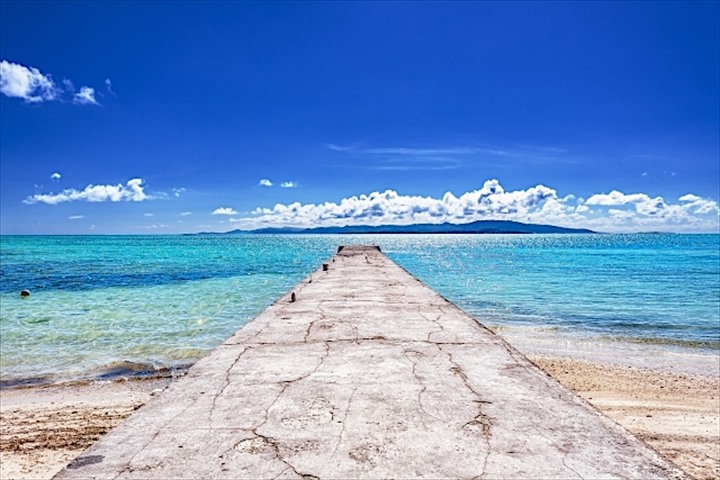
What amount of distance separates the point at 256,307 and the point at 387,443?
14360 mm

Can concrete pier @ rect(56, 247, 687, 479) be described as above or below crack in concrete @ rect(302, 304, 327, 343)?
above

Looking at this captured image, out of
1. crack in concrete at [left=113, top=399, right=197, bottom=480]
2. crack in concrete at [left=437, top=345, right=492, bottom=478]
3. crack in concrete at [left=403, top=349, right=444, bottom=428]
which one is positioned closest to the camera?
crack in concrete at [left=113, top=399, right=197, bottom=480]

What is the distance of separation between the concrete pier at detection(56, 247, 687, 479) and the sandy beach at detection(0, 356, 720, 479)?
144cm

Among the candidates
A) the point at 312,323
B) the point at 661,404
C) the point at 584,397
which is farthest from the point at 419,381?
the point at 661,404

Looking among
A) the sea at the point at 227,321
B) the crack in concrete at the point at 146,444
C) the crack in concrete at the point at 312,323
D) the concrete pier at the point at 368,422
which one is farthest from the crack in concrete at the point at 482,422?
the sea at the point at 227,321

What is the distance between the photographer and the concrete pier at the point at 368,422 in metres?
2.15

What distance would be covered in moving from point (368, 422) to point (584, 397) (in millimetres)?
5634

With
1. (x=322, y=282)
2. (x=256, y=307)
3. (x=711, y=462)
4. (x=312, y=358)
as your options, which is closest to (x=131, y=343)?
(x=322, y=282)

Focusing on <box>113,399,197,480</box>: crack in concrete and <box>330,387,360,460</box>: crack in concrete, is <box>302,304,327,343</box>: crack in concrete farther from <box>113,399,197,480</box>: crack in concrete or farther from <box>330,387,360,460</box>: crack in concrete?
<box>113,399,197,480</box>: crack in concrete

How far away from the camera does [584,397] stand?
279 inches

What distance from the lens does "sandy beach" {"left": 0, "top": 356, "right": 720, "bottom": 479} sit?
200 inches

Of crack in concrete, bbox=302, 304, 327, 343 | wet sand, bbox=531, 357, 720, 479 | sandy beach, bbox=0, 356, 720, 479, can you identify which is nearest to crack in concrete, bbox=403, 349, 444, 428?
crack in concrete, bbox=302, 304, 327, 343

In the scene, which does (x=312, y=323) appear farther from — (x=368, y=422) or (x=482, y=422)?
(x=482, y=422)

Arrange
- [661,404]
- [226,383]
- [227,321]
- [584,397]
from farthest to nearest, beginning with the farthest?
1. [227,321]
2. [584,397]
3. [661,404]
4. [226,383]
